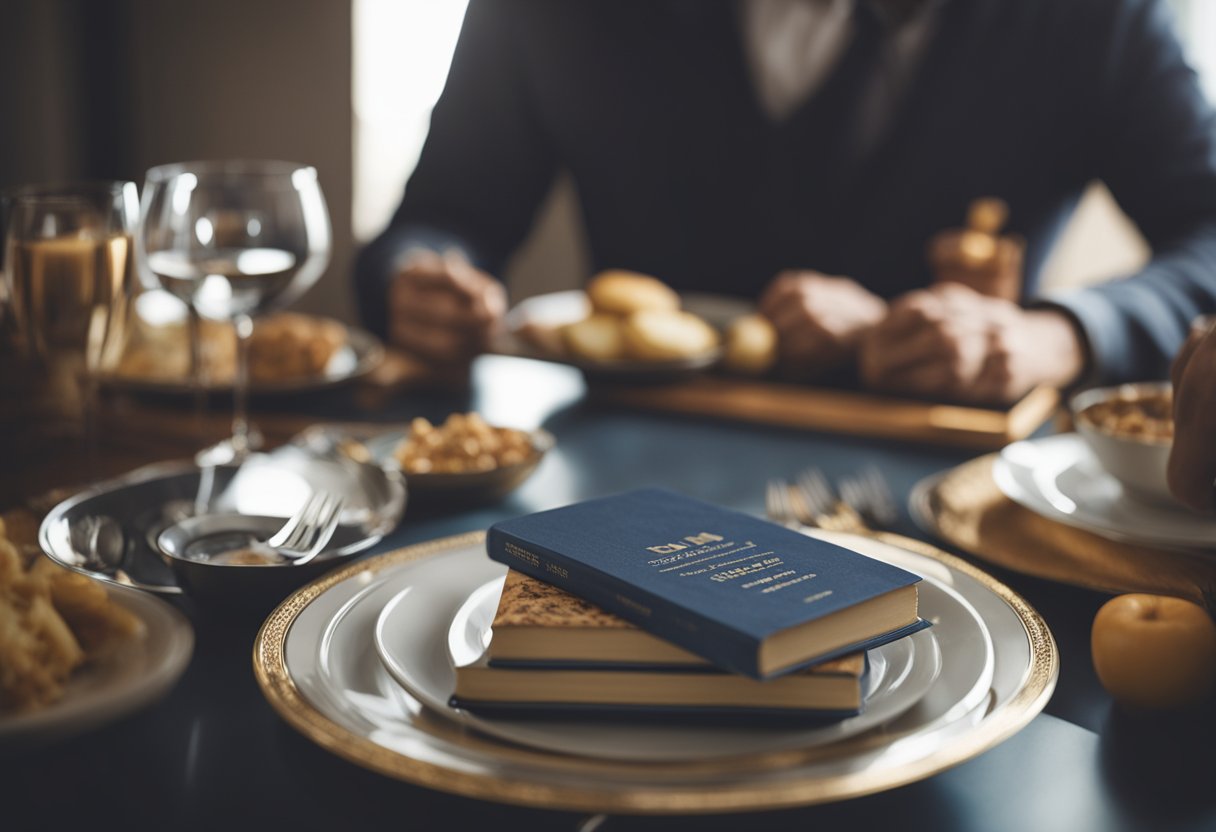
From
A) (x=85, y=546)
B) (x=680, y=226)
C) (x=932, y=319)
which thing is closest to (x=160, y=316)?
(x=85, y=546)

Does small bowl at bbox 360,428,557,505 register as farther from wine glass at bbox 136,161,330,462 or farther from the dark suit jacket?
the dark suit jacket

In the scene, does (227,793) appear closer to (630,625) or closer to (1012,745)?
(630,625)

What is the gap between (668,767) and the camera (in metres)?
0.43

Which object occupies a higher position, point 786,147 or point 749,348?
point 786,147

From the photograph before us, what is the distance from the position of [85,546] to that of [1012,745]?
531mm

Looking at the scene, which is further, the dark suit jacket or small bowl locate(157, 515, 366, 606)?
the dark suit jacket

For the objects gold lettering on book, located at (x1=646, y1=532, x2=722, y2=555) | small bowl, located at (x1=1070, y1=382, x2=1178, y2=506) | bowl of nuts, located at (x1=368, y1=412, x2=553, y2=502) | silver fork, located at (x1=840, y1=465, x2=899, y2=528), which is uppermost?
gold lettering on book, located at (x1=646, y1=532, x2=722, y2=555)

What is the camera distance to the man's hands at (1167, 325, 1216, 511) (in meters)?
0.69

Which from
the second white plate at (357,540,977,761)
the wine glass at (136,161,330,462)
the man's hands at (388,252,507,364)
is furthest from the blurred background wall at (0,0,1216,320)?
the second white plate at (357,540,977,761)

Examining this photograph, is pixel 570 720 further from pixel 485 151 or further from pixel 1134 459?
pixel 485 151

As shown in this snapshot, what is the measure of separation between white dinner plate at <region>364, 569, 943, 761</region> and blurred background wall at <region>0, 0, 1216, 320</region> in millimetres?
3189

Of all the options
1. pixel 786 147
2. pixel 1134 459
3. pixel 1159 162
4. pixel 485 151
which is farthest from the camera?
pixel 485 151

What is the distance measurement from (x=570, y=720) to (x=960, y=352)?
88 cm

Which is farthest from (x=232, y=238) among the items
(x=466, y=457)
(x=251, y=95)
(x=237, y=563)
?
(x=251, y=95)
